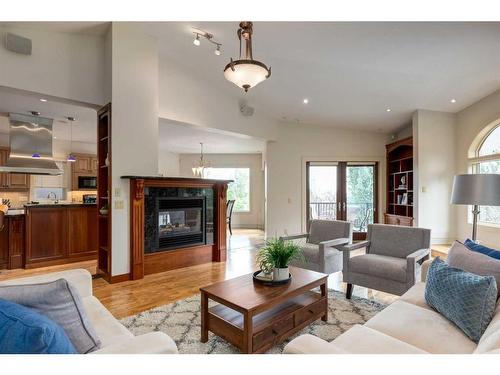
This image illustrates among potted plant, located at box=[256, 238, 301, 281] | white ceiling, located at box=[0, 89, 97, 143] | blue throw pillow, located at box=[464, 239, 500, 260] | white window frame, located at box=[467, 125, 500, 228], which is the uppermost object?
white ceiling, located at box=[0, 89, 97, 143]

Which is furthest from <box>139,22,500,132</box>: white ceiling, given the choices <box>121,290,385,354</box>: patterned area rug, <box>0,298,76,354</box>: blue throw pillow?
<box>0,298,76,354</box>: blue throw pillow

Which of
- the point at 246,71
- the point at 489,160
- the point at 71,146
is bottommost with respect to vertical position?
the point at 489,160

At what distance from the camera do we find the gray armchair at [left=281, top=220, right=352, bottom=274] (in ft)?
11.3

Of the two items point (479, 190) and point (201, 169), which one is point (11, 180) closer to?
point (201, 169)

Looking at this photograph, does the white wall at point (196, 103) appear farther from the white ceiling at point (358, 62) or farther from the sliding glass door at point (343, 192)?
the sliding glass door at point (343, 192)

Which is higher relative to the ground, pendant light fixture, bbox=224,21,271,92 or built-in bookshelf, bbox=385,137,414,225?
pendant light fixture, bbox=224,21,271,92

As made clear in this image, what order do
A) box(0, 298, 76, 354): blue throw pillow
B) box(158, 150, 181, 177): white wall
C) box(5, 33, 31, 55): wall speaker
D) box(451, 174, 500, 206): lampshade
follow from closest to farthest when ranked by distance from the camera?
box(0, 298, 76, 354): blue throw pillow < box(451, 174, 500, 206): lampshade < box(5, 33, 31, 55): wall speaker < box(158, 150, 181, 177): white wall

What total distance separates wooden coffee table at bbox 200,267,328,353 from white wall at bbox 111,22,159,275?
2157mm

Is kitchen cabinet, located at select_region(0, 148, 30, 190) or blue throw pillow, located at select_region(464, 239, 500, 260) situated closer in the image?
blue throw pillow, located at select_region(464, 239, 500, 260)

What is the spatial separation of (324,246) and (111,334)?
2.56m

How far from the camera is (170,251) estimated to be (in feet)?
14.0

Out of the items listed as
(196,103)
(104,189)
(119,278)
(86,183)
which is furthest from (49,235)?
(86,183)

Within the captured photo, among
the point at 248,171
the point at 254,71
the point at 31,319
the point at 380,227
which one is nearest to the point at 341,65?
the point at 254,71

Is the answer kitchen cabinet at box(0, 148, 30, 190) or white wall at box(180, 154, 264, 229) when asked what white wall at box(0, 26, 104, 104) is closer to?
kitchen cabinet at box(0, 148, 30, 190)
